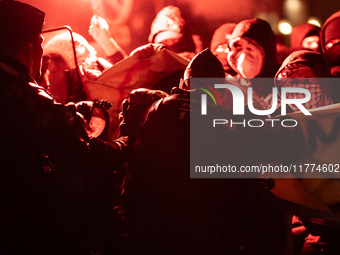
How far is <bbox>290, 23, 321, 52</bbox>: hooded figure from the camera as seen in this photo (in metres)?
4.48

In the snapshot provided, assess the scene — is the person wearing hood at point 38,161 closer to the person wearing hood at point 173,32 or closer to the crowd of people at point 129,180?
the crowd of people at point 129,180

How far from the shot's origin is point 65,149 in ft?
4.73

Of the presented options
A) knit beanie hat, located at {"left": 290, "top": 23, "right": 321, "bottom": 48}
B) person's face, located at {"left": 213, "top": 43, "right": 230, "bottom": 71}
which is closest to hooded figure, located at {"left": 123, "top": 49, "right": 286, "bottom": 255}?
person's face, located at {"left": 213, "top": 43, "right": 230, "bottom": 71}

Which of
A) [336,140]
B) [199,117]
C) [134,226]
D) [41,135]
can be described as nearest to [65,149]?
[41,135]

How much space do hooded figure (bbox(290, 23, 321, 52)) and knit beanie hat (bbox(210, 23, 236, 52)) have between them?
1.30 metres

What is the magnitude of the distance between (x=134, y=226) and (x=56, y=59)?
3.15 meters

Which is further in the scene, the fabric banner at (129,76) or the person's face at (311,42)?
the person's face at (311,42)

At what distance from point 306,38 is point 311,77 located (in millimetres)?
1783

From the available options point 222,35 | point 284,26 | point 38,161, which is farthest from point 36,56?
point 284,26

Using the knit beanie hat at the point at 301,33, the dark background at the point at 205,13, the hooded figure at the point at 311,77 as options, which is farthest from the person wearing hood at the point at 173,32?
the knit beanie hat at the point at 301,33

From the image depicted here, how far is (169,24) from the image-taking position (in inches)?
181

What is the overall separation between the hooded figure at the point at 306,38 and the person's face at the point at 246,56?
1306mm

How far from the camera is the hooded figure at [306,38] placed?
14.7 feet

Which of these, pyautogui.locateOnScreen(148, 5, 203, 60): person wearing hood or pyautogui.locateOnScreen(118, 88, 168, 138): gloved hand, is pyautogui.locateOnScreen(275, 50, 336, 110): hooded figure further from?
pyautogui.locateOnScreen(118, 88, 168, 138): gloved hand
